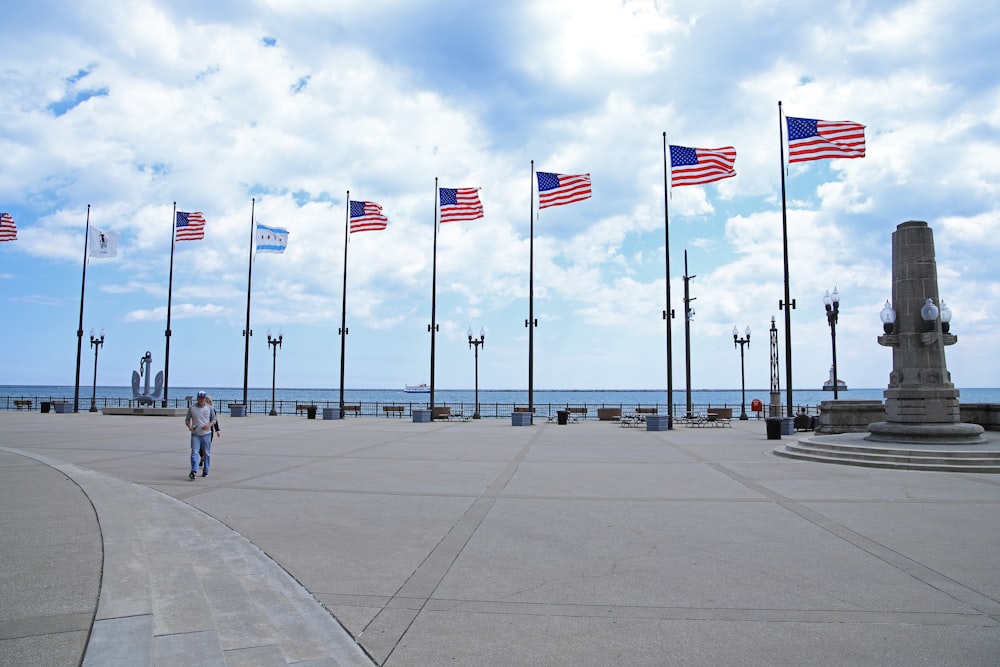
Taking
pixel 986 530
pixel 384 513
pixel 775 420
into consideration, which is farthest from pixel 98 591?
pixel 775 420

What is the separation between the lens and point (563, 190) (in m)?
28.6

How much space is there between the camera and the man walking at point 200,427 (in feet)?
41.2

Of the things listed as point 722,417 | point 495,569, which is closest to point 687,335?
point 722,417

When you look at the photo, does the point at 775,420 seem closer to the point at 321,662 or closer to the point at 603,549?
the point at 603,549

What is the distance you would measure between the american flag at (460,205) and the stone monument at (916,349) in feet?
58.1

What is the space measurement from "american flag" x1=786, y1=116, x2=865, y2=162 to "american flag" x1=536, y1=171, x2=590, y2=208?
8509 mm

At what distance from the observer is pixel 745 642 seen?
15.3ft

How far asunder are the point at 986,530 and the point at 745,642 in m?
5.68

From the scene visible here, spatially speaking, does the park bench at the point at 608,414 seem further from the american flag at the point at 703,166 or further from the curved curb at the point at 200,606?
the curved curb at the point at 200,606

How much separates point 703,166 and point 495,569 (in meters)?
23.1

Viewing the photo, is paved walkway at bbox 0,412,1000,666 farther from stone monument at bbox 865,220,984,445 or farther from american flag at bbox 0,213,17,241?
american flag at bbox 0,213,17,241

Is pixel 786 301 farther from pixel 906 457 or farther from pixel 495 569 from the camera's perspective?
pixel 495 569

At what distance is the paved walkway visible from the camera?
455 cm

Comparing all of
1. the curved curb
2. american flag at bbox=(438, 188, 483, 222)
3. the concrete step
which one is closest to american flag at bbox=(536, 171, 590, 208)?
american flag at bbox=(438, 188, 483, 222)
